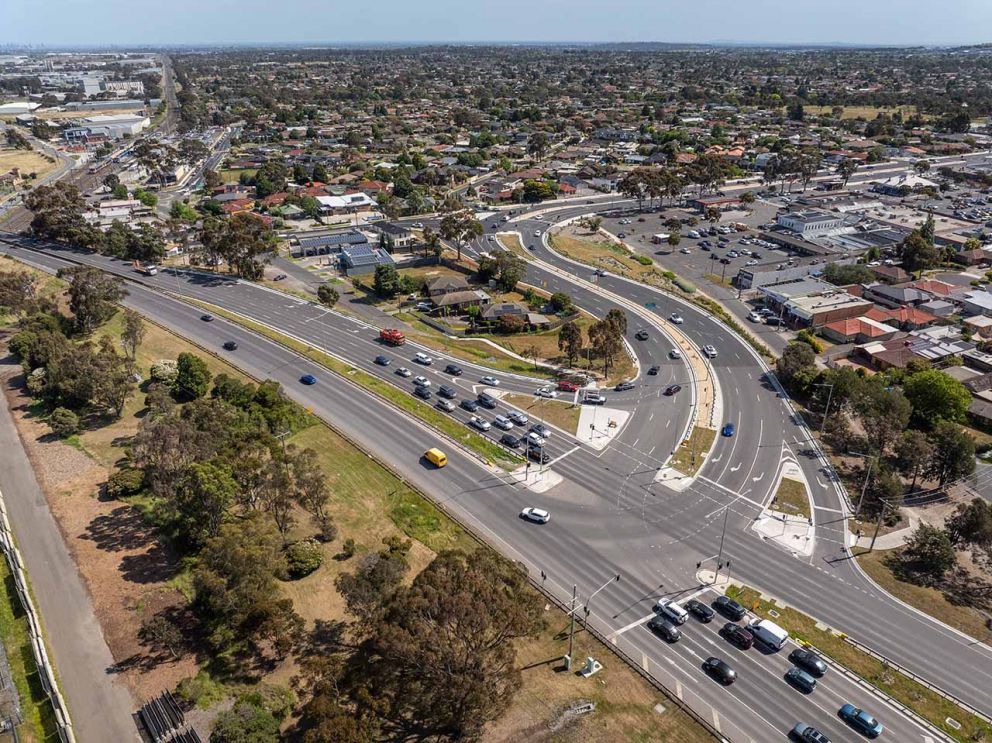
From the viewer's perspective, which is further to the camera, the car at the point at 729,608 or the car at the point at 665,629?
the car at the point at 729,608

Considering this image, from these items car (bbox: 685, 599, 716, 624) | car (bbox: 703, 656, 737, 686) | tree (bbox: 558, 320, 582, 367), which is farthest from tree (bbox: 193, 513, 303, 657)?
tree (bbox: 558, 320, 582, 367)

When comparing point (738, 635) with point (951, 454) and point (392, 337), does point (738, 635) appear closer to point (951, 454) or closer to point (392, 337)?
point (951, 454)

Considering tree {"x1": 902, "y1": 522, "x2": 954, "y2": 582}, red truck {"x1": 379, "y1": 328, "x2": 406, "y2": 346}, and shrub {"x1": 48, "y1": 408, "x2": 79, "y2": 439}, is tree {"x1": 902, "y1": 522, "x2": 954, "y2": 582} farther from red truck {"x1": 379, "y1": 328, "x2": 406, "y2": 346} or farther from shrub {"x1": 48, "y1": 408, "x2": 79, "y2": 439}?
shrub {"x1": 48, "y1": 408, "x2": 79, "y2": 439}

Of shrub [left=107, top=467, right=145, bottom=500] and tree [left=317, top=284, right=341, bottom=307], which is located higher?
tree [left=317, top=284, right=341, bottom=307]

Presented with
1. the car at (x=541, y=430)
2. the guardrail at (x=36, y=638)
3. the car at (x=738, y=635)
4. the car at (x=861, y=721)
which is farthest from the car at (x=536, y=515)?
the guardrail at (x=36, y=638)

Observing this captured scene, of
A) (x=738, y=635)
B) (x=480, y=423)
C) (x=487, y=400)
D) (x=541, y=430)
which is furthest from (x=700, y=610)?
(x=487, y=400)

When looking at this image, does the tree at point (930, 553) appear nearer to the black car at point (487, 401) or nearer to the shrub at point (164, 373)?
the black car at point (487, 401)
